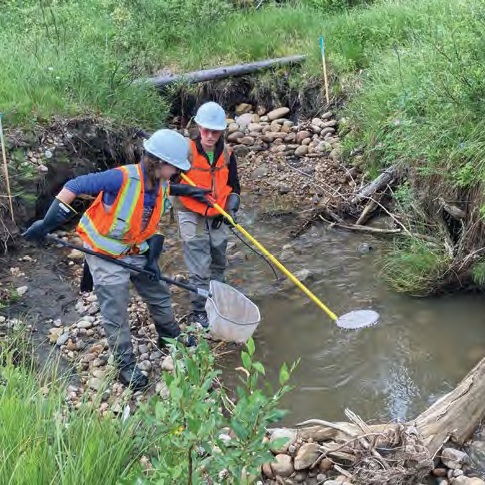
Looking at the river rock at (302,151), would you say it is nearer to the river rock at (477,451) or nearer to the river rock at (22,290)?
the river rock at (22,290)

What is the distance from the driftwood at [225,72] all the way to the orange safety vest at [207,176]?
14.4 feet

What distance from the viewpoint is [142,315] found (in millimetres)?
5188

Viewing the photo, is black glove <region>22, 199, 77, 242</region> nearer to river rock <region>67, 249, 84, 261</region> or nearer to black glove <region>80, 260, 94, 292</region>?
black glove <region>80, 260, 94, 292</region>

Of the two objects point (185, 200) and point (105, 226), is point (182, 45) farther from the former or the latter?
point (105, 226)

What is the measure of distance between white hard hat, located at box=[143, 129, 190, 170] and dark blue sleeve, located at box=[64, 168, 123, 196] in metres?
0.26

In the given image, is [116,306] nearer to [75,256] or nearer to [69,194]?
[69,194]

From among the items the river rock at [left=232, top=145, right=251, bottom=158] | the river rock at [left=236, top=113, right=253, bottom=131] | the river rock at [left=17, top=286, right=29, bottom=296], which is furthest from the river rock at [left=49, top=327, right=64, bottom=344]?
the river rock at [left=236, top=113, right=253, bottom=131]

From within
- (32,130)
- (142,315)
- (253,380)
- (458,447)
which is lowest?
(142,315)

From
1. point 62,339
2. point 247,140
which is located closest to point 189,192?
point 62,339

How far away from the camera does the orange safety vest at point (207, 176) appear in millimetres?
4770

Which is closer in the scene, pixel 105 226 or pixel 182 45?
pixel 105 226

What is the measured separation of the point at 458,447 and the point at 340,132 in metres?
5.30

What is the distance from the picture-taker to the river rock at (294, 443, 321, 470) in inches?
128

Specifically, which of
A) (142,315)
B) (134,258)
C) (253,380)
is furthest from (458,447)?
(142,315)
